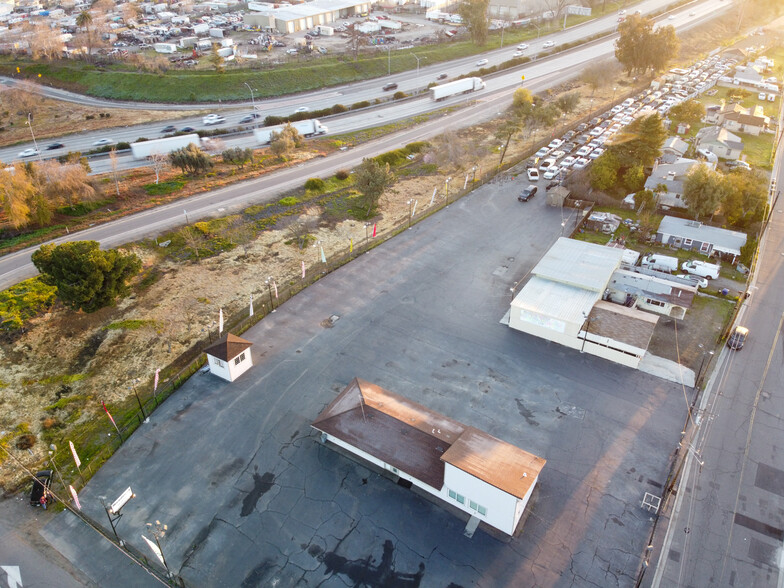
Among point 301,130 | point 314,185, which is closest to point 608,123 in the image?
point 301,130

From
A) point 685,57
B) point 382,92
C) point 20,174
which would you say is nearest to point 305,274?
point 20,174

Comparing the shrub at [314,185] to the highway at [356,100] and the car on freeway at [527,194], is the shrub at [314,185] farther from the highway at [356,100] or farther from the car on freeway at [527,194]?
the car on freeway at [527,194]

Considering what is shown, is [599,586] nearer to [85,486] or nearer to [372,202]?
[85,486]

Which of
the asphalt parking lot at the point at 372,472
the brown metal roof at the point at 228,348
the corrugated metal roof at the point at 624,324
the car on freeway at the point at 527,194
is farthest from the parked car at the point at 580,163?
the brown metal roof at the point at 228,348

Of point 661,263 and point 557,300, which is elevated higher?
point 557,300

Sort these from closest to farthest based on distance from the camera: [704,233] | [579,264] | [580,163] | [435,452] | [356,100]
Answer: [435,452], [579,264], [704,233], [580,163], [356,100]

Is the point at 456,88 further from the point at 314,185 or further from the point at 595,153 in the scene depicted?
the point at 314,185

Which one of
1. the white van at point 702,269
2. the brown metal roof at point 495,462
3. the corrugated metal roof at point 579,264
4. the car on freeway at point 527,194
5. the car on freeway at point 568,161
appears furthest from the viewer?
the car on freeway at point 568,161
